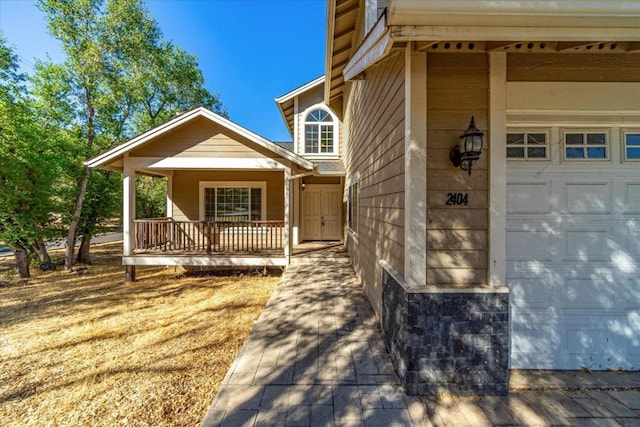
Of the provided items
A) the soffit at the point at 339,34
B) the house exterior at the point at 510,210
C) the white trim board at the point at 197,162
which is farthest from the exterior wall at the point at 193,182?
the house exterior at the point at 510,210

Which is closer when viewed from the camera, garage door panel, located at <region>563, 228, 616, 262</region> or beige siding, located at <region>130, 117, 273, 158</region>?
garage door panel, located at <region>563, 228, 616, 262</region>

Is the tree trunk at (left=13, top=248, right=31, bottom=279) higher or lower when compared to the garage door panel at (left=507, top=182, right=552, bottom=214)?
lower

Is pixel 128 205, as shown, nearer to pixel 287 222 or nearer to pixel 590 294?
pixel 287 222

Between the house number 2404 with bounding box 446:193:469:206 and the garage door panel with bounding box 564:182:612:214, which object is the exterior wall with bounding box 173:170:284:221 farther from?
the garage door panel with bounding box 564:182:612:214

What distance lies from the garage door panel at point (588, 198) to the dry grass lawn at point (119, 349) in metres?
4.05

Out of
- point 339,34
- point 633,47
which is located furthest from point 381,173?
point 339,34

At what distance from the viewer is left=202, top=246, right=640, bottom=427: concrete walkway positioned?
6.93 feet

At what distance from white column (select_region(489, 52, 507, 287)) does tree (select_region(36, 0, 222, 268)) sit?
1166 cm

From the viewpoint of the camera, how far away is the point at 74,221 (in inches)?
351

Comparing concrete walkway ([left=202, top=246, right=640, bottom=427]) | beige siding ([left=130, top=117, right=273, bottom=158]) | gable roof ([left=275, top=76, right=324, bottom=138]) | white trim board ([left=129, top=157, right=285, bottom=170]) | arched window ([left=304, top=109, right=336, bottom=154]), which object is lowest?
concrete walkway ([left=202, top=246, right=640, bottom=427])

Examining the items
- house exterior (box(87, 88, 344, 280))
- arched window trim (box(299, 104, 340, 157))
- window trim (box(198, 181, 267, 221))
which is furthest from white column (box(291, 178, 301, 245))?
arched window trim (box(299, 104, 340, 157))

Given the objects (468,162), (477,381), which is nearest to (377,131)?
(468,162)

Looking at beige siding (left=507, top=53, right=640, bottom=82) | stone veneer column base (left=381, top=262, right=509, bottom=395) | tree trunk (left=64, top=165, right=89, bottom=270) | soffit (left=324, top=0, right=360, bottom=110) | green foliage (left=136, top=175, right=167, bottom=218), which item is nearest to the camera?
stone veneer column base (left=381, top=262, right=509, bottom=395)

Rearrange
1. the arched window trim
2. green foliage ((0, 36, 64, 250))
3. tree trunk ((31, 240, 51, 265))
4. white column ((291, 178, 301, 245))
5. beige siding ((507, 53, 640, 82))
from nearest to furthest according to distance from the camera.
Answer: beige siding ((507, 53, 640, 82))
green foliage ((0, 36, 64, 250))
tree trunk ((31, 240, 51, 265))
white column ((291, 178, 301, 245))
the arched window trim
